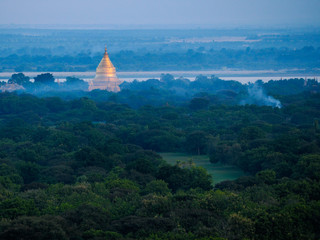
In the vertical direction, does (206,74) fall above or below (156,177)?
below

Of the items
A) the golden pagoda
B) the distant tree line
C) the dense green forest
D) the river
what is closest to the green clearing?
the dense green forest

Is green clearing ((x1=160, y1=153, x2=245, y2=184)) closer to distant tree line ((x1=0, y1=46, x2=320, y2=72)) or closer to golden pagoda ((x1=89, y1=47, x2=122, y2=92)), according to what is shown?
golden pagoda ((x1=89, y1=47, x2=122, y2=92))

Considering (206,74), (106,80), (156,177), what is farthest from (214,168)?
(206,74)

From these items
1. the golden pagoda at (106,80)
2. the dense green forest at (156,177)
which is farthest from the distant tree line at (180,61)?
the dense green forest at (156,177)

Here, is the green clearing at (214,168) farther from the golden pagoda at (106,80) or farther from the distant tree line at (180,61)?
the distant tree line at (180,61)

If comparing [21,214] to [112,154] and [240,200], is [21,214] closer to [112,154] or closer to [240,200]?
[240,200]

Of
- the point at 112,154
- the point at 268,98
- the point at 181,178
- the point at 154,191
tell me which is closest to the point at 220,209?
the point at 154,191

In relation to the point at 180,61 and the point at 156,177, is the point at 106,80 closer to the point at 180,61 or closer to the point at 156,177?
the point at 156,177
